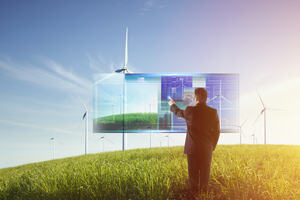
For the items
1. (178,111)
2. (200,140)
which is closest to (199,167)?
(200,140)

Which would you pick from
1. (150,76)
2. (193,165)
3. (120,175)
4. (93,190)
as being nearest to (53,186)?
(93,190)

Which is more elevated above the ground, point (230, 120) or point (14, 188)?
point (230, 120)

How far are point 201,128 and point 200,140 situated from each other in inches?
11.8

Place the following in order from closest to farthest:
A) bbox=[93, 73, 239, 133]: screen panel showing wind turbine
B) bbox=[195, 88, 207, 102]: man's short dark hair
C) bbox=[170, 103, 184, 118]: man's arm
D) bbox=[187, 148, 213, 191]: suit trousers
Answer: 1. bbox=[187, 148, 213, 191]: suit trousers
2. bbox=[195, 88, 207, 102]: man's short dark hair
3. bbox=[170, 103, 184, 118]: man's arm
4. bbox=[93, 73, 239, 133]: screen panel showing wind turbine

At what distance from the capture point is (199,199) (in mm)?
5133

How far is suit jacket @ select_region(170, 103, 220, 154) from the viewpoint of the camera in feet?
17.2

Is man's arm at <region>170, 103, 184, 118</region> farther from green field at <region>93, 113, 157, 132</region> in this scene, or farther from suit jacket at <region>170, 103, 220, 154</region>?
green field at <region>93, 113, 157, 132</region>

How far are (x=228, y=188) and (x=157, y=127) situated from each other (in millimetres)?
11832

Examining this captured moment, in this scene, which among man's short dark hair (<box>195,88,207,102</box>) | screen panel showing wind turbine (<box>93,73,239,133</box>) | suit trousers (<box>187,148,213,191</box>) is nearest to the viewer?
suit trousers (<box>187,148,213,191</box>)

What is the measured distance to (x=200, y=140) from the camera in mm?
5246

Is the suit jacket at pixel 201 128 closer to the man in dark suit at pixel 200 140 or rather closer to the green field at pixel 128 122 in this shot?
the man in dark suit at pixel 200 140

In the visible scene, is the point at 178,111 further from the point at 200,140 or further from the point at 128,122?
the point at 128,122

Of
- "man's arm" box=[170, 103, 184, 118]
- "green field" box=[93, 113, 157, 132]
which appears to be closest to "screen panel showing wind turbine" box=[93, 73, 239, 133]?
"green field" box=[93, 113, 157, 132]

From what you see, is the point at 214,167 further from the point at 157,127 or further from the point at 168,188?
the point at 157,127
